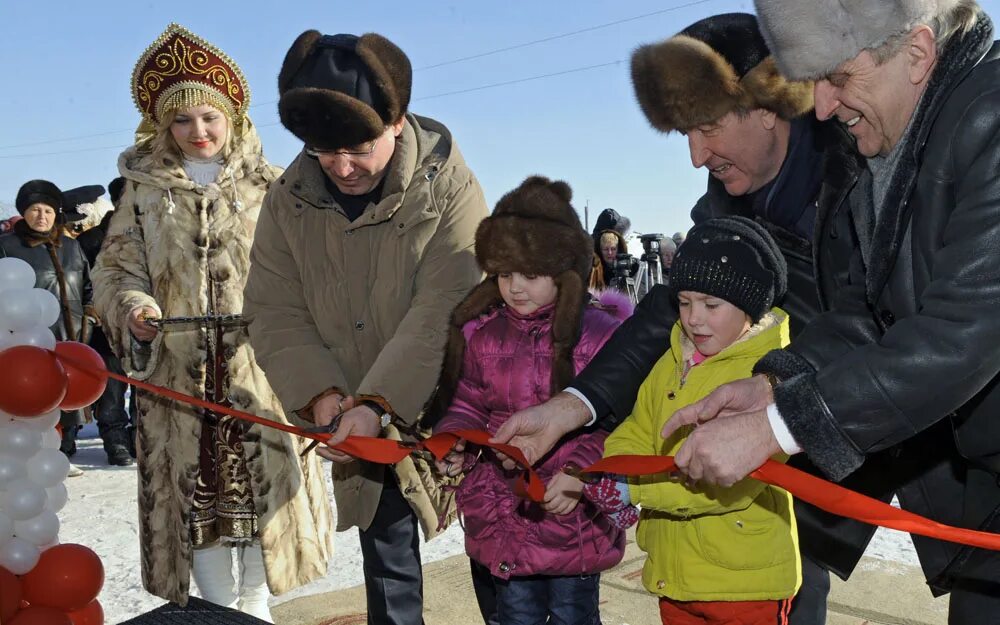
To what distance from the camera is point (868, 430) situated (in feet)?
6.40

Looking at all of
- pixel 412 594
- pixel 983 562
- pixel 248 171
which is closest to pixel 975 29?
pixel 983 562

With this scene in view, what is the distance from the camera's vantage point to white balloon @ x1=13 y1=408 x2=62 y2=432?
10.3ft

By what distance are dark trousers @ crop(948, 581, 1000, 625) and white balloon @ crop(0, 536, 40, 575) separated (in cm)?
276

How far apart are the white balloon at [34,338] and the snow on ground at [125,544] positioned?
72.3 inches

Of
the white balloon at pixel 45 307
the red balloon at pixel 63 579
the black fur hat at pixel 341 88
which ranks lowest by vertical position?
the red balloon at pixel 63 579

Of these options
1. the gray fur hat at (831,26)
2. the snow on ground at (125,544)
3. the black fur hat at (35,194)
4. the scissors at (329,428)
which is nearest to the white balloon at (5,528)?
the scissors at (329,428)

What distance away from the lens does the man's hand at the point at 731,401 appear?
2.30 meters

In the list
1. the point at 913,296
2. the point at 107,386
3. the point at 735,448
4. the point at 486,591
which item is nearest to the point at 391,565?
the point at 486,591

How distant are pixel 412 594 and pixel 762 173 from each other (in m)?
1.97

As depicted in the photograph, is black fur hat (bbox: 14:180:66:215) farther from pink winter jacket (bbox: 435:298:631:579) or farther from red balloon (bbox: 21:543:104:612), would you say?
pink winter jacket (bbox: 435:298:631:579)

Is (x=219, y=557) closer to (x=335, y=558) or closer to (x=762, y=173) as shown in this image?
(x=335, y=558)

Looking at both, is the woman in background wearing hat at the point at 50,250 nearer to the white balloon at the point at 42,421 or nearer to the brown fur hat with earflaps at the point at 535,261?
the white balloon at the point at 42,421

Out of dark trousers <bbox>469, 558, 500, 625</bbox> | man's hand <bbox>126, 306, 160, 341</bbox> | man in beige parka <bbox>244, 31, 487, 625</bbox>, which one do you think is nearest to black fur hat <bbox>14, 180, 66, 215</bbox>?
man's hand <bbox>126, 306, 160, 341</bbox>

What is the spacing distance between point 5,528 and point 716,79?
264 cm
